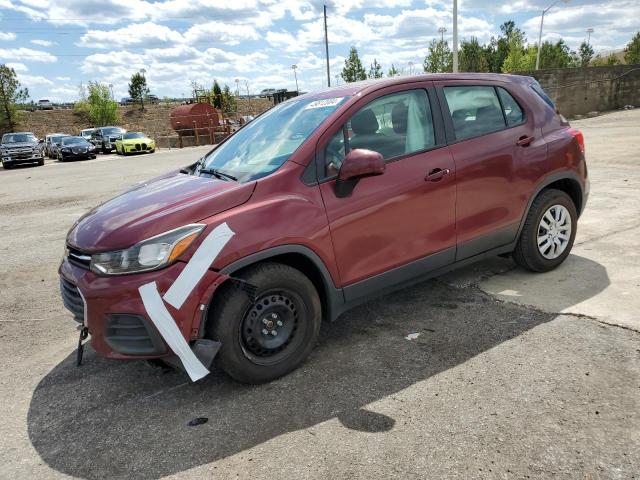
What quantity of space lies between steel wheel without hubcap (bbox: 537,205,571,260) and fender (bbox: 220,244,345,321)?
2.18 meters

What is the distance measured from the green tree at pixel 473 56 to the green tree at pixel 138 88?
142 ft

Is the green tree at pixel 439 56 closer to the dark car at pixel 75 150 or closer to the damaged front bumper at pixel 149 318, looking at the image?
the dark car at pixel 75 150

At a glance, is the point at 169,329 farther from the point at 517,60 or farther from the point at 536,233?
the point at 517,60

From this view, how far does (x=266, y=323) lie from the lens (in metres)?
3.14

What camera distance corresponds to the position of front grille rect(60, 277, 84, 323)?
3047mm

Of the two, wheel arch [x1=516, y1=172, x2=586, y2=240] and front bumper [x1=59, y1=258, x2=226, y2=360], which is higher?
wheel arch [x1=516, y1=172, x2=586, y2=240]

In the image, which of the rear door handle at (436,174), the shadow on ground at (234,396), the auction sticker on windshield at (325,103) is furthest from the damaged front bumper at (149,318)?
the rear door handle at (436,174)

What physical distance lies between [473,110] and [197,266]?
2.60 m

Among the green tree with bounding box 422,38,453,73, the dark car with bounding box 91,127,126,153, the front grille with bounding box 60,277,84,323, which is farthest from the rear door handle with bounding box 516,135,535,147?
the green tree with bounding box 422,38,453,73

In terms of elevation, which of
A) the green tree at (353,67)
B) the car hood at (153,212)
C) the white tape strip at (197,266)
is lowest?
the white tape strip at (197,266)

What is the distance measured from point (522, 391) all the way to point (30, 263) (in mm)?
5967

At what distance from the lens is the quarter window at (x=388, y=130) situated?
11.3ft

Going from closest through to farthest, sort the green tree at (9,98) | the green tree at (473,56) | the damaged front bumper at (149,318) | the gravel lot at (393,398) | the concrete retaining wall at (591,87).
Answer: the gravel lot at (393,398) < the damaged front bumper at (149,318) < the concrete retaining wall at (591,87) < the green tree at (9,98) < the green tree at (473,56)

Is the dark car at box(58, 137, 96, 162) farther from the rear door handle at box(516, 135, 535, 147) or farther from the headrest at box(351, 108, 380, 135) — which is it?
the rear door handle at box(516, 135, 535, 147)
